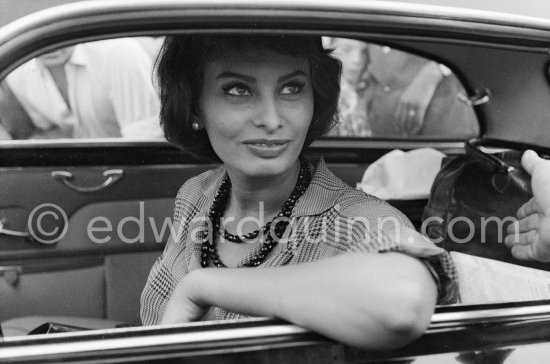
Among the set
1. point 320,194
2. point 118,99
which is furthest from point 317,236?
point 118,99

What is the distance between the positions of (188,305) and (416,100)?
328 cm

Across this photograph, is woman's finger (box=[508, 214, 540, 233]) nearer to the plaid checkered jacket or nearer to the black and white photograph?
the black and white photograph

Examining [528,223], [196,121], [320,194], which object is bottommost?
[528,223]

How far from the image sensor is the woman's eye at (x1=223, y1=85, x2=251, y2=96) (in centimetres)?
182

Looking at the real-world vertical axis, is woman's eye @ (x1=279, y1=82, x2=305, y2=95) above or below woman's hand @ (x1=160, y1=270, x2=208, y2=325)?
above

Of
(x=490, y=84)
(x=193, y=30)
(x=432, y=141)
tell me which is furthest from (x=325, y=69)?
(x=432, y=141)

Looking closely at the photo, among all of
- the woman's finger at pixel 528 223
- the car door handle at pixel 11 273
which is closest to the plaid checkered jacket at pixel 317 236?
the woman's finger at pixel 528 223

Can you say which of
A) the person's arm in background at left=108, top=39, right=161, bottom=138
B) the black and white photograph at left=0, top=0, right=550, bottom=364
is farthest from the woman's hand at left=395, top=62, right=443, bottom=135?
the person's arm in background at left=108, top=39, right=161, bottom=138

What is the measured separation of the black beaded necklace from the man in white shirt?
55.0 inches

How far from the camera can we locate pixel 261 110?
179 cm

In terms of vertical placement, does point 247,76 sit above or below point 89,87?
below

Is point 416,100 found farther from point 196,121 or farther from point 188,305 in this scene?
point 188,305

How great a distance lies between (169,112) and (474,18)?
3.36 feet

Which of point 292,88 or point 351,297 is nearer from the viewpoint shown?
point 351,297
